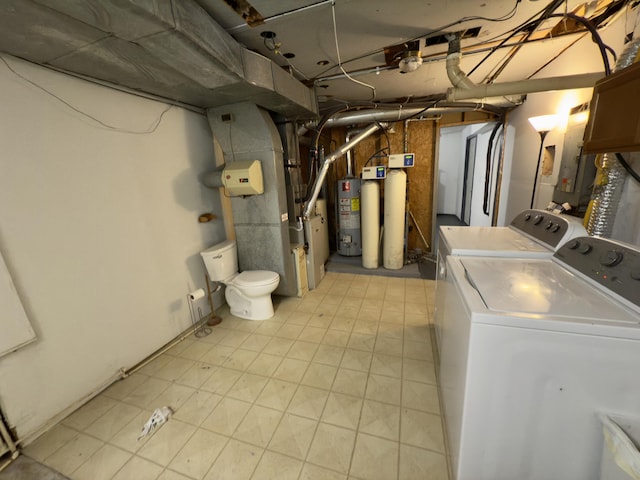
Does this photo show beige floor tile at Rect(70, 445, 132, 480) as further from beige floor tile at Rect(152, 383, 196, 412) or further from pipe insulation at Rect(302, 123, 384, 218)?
pipe insulation at Rect(302, 123, 384, 218)

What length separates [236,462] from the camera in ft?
4.27

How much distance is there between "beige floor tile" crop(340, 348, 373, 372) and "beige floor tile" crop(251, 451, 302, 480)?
716 millimetres

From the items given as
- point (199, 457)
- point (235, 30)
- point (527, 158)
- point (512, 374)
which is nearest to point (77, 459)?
point (199, 457)

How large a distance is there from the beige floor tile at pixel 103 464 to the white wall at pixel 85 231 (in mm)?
460

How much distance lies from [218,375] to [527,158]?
146 inches

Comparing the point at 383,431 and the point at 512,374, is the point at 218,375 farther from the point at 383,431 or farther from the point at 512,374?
the point at 512,374

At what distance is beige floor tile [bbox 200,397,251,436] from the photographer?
1483mm

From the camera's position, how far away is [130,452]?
1381mm

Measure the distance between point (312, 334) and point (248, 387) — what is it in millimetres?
710

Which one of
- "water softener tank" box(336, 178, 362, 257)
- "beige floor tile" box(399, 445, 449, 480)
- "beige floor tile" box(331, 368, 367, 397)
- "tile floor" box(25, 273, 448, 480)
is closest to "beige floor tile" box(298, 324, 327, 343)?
"tile floor" box(25, 273, 448, 480)

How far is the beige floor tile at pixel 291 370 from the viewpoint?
5.97 feet

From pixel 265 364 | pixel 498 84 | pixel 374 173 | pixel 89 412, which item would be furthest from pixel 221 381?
pixel 498 84

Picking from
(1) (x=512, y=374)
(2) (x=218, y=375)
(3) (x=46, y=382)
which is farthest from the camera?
(2) (x=218, y=375)

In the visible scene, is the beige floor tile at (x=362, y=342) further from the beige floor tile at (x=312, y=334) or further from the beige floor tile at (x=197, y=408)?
the beige floor tile at (x=197, y=408)
